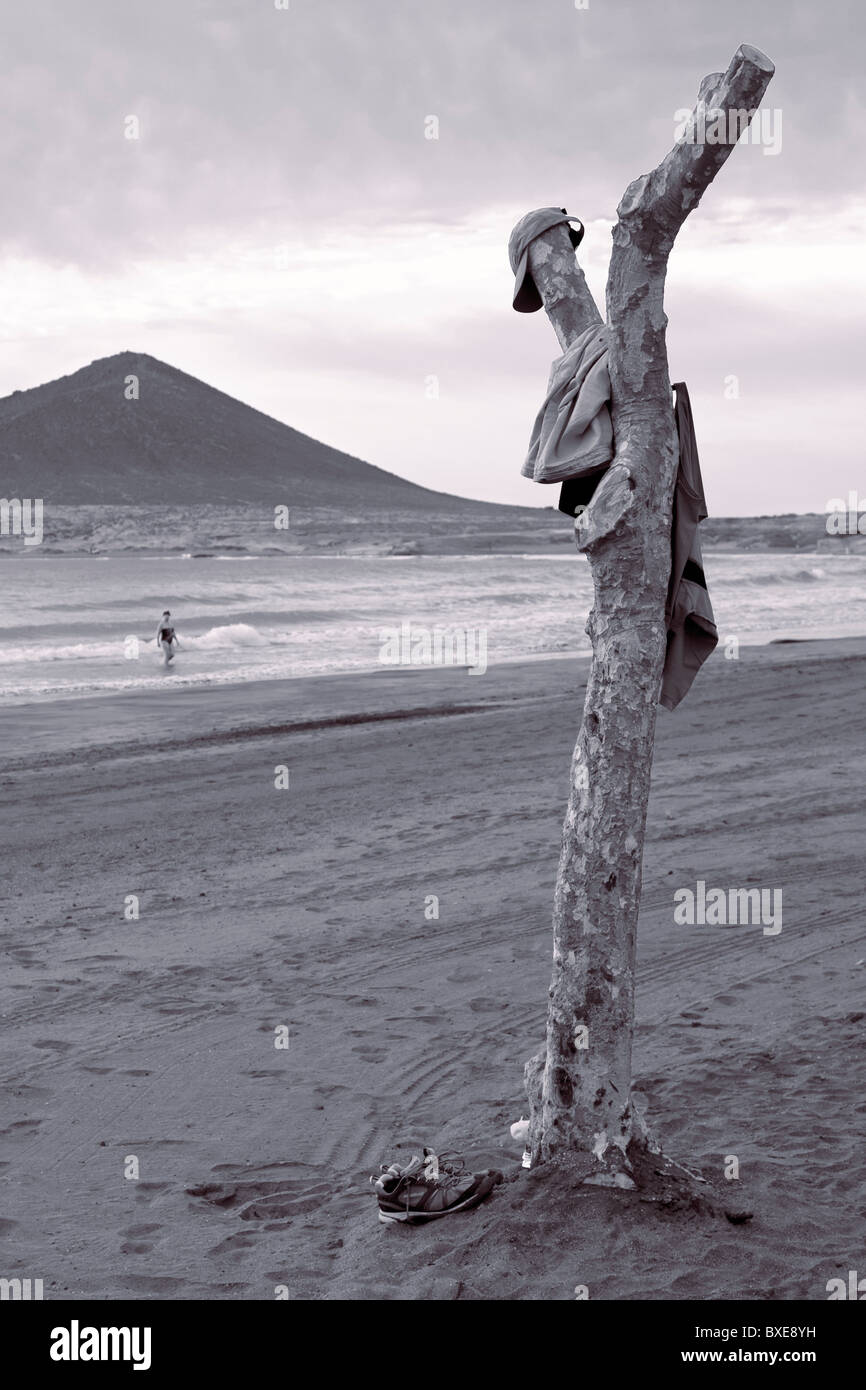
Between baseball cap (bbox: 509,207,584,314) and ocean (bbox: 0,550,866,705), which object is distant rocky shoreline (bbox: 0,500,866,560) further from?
baseball cap (bbox: 509,207,584,314)

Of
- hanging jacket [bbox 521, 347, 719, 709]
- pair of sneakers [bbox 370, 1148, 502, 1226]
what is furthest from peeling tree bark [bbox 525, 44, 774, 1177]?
pair of sneakers [bbox 370, 1148, 502, 1226]

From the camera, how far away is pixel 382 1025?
6574mm

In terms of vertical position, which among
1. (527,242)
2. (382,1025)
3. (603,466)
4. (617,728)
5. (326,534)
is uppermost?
(326,534)

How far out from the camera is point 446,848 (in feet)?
32.7

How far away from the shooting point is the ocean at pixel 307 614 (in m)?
25.9

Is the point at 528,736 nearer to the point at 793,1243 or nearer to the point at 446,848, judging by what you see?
the point at 446,848

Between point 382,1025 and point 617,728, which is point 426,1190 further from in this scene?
point 382,1025

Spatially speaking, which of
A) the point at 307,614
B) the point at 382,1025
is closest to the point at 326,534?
the point at 307,614

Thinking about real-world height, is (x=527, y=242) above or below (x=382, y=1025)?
above

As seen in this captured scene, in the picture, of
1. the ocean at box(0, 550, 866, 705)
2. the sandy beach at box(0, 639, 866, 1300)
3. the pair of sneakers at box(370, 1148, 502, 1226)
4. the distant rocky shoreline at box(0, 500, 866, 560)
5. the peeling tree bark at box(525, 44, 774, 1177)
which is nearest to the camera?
the peeling tree bark at box(525, 44, 774, 1177)

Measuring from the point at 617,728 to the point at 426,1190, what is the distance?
1.74 m

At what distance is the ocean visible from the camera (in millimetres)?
25938

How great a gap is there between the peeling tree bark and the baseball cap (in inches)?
24.2

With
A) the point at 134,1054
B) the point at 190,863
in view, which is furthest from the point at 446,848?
the point at 134,1054
